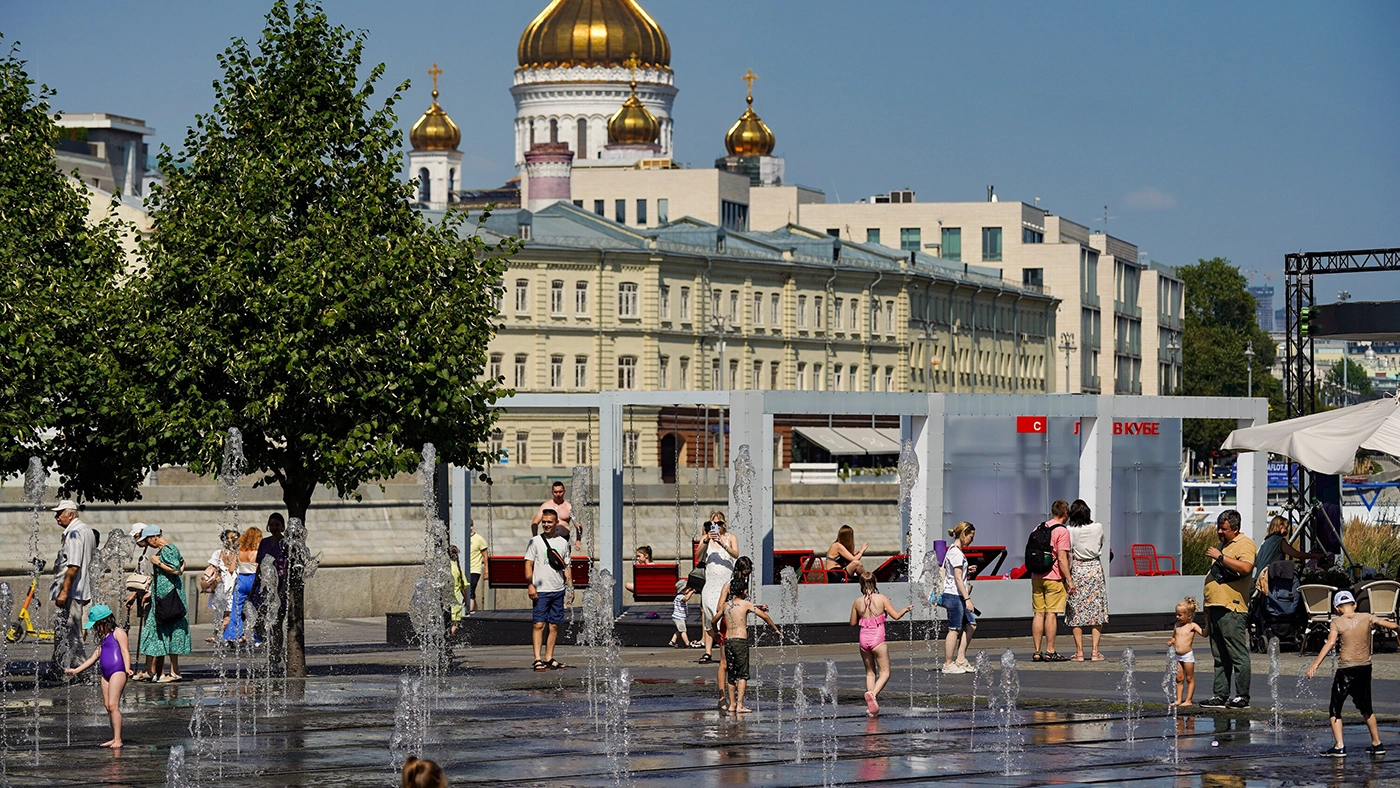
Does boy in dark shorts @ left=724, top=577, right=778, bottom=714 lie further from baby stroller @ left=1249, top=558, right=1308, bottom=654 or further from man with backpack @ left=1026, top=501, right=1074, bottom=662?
baby stroller @ left=1249, top=558, right=1308, bottom=654

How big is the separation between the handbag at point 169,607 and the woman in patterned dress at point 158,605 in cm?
2

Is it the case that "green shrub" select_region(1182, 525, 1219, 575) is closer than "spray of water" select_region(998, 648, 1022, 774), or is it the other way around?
"spray of water" select_region(998, 648, 1022, 774)

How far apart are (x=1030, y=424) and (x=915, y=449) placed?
1873 mm

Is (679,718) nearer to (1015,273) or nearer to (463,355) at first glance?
(463,355)

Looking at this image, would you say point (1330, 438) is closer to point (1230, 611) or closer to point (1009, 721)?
point (1230, 611)

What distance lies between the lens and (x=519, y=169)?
15388 cm

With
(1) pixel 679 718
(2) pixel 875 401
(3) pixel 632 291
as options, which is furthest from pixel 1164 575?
(3) pixel 632 291

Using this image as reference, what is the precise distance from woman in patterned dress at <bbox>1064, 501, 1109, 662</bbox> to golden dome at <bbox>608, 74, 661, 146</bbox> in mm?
117796

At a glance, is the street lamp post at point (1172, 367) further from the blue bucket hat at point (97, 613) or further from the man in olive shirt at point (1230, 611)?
the blue bucket hat at point (97, 613)

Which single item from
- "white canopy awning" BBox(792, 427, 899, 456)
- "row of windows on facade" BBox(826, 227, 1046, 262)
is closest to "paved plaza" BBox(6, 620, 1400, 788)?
"white canopy awning" BBox(792, 427, 899, 456)

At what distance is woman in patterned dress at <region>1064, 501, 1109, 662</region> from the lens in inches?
916

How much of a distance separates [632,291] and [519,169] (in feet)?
177

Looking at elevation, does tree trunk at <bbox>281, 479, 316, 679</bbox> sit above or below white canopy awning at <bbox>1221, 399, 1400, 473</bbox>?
below

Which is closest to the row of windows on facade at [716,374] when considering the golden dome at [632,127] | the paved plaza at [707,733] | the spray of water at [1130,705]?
the golden dome at [632,127]
